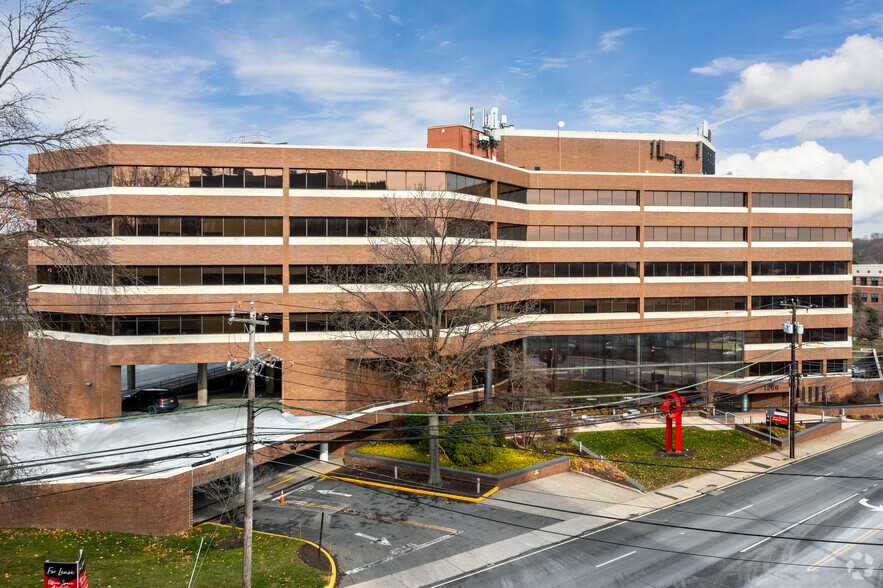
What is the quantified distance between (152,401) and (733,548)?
3069 cm

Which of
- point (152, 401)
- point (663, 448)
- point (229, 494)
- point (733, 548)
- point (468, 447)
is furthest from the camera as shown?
point (663, 448)

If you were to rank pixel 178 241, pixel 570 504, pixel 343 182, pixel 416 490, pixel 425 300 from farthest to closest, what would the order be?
pixel 343 182, pixel 178 241, pixel 425 300, pixel 416 490, pixel 570 504

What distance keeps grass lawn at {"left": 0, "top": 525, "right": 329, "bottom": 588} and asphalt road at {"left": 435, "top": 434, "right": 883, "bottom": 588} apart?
20.3 ft

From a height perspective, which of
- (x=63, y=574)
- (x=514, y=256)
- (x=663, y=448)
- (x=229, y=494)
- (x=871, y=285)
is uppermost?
(x=514, y=256)

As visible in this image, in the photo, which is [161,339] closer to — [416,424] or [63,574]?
[416,424]

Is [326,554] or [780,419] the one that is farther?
[780,419]

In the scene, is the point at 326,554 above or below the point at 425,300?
below

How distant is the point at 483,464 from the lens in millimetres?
33094

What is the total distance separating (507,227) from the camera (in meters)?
45.1

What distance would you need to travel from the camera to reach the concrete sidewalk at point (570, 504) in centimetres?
2273

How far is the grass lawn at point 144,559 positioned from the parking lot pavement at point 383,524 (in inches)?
72.1

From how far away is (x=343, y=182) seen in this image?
36.8 metres

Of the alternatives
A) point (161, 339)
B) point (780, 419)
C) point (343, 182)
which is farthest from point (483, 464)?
point (780, 419)

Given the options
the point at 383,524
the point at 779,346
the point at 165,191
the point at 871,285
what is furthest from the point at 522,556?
the point at 871,285
